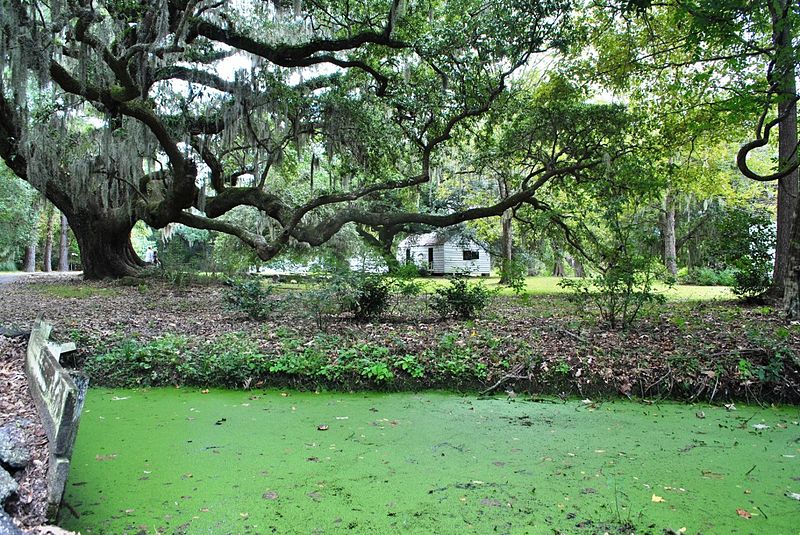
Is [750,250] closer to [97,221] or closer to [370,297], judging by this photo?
[370,297]

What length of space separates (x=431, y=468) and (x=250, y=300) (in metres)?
5.51

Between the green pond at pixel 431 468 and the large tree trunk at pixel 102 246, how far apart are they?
36.2ft

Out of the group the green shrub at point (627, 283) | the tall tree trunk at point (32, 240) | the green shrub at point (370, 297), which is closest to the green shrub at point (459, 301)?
the green shrub at point (370, 297)

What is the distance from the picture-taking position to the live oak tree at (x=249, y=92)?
8.20 meters

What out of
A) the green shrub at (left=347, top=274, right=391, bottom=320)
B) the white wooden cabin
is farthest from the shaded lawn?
the white wooden cabin

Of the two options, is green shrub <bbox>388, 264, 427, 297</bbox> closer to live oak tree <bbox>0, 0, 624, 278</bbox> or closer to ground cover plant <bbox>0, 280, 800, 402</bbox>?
ground cover plant <bbox>0, 280, 800, 402</bbox>

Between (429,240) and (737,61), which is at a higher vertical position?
(737,61)

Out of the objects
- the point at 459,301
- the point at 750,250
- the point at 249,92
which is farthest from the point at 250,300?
the point at 750,250

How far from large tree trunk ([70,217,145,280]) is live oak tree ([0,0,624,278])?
9cm

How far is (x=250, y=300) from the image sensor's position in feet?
26.8

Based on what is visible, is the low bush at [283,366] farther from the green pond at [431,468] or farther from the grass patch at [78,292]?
the grass patch at [78,292]

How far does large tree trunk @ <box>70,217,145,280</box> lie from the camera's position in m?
14.3

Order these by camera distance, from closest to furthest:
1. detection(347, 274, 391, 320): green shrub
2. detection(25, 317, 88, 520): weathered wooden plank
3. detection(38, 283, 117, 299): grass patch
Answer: detection(25, 317, 88, 520): weathered wooden plank < detection(347, 274, 391, 320): green shrub < detection(38, 283, 117, 299): grass patch

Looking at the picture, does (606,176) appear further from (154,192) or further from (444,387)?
(154,192)
